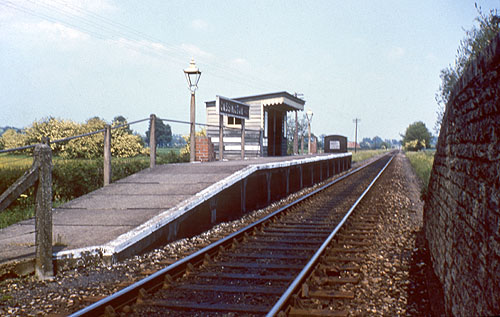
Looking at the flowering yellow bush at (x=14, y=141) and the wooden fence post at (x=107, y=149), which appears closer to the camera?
the wooden fence post at (x=107, y=149)

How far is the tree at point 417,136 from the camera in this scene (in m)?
129

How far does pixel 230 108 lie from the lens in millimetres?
14414

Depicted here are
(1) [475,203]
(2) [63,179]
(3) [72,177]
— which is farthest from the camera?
(3) [72,177]

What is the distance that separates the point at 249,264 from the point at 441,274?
7.69 feet

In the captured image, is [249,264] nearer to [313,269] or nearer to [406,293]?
[313,269]

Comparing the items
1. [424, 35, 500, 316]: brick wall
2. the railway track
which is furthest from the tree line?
[424, 35, 500, 316]: brick wall

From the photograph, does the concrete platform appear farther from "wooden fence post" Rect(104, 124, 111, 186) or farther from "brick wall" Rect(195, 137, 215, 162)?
"brick wall" Rect(195, 137, 215, 162)

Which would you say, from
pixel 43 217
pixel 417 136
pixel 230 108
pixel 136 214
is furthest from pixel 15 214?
pixel 417 136

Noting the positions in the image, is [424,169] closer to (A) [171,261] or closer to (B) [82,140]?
(B) [82,140]

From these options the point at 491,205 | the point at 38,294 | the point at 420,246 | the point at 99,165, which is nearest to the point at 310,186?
the point at 99,165

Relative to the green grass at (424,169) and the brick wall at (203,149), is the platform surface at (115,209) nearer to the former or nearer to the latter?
the brick wall at (203,149)

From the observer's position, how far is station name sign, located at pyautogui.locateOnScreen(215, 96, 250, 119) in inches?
531

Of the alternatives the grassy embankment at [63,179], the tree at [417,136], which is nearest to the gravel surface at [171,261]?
the grassy embankment at [63,179]

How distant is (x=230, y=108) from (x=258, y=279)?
31.9ft
